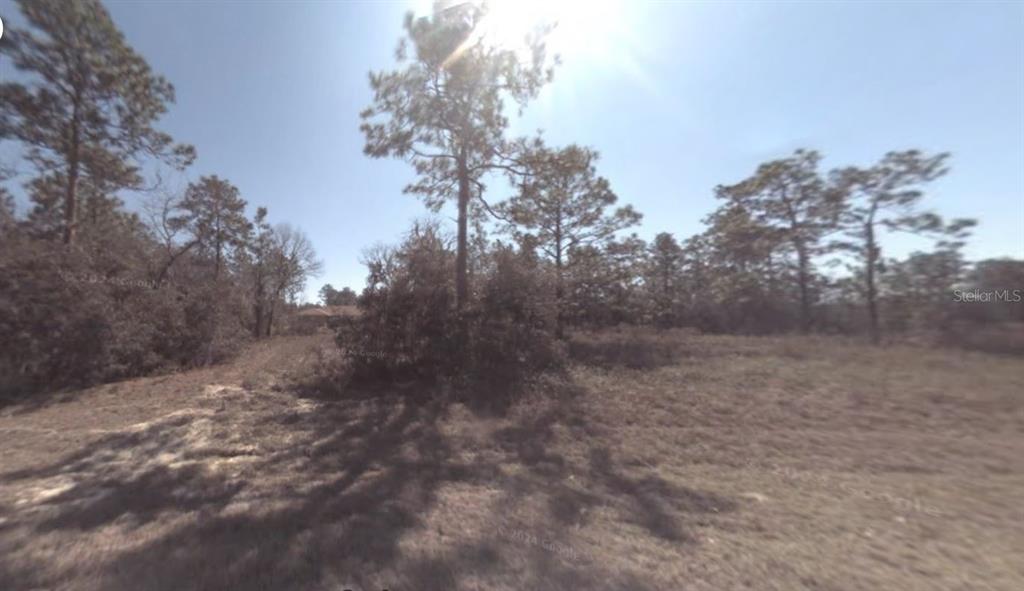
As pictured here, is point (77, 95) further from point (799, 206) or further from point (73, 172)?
point (799, 206)

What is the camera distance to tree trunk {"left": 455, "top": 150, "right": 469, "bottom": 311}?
1162 centimetres

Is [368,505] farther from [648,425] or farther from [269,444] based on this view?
[648,425]

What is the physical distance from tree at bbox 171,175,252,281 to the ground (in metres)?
17.3

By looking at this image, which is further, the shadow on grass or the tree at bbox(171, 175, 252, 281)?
the tree at bbox(171, 175, 252, 281)

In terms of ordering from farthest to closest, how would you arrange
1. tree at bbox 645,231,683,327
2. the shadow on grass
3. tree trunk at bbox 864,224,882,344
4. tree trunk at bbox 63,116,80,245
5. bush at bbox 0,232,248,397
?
1. tree at bbox 645,231,683,327
2. tree trunk at bbox 864,224,882,344
3. tree trunk at bbox 63,116,80,245
4. bush at bbox 0,232,248,397
5. the shadow on grass

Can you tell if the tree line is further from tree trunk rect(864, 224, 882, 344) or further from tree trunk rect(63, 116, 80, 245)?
tree trunk rect(864, 224, 882, 344)

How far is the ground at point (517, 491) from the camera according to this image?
322cm

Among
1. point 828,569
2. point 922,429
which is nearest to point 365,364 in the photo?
point 828,569

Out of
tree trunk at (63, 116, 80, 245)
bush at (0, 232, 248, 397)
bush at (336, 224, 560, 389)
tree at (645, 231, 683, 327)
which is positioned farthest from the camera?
tree at (645, 231, 683, 327)

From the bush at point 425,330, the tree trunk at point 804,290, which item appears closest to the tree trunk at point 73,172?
the bush at point 425,330

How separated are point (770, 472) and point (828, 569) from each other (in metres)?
2.36

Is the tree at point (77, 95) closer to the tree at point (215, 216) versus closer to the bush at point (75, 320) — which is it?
the bush at point (75, 320)

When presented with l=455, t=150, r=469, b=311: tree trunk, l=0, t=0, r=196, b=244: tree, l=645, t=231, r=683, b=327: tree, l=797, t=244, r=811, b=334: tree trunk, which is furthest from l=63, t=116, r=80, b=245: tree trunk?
l=797, t=244, r=811, b=334: tree trunk

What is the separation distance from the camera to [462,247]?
11.8 m
